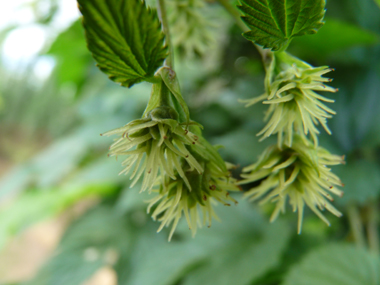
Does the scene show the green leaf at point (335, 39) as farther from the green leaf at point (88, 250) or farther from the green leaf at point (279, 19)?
the green leaf at point (88, 250)

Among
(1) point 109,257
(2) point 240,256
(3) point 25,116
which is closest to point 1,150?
(3) point 25,116

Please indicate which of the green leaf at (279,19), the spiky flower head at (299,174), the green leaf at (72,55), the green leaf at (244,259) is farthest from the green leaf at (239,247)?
the green leaf at (72,55)

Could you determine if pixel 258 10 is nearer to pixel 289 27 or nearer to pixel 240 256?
pixel 289 27

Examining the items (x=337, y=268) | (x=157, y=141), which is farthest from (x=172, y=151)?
(x=337, y=268)

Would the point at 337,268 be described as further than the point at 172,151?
Yes

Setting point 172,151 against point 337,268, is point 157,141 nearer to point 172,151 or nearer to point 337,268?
point 172,151

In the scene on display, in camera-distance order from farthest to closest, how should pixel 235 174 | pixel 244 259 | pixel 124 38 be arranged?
pixel 235 174 → pixel 244 259 → pixel 124 38

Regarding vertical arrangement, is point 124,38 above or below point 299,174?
above
